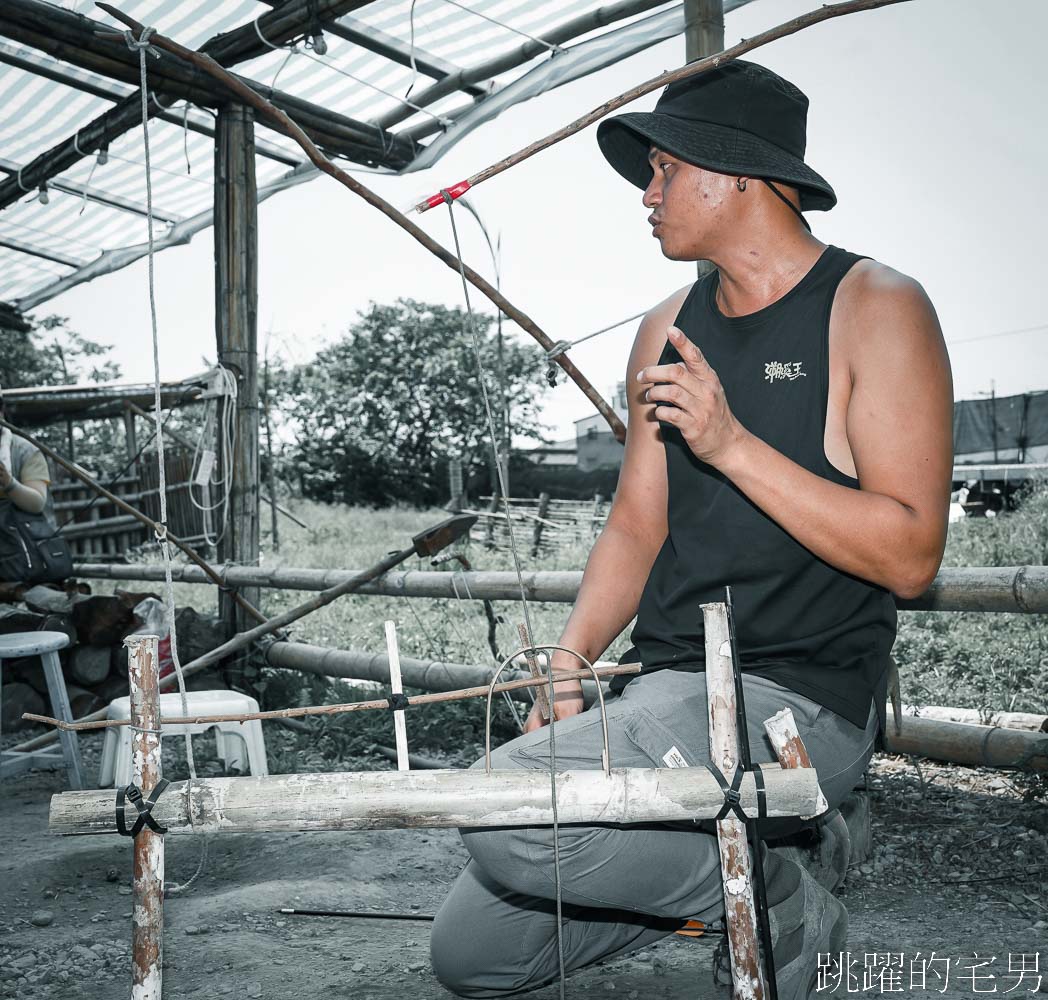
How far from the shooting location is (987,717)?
3.62 metres

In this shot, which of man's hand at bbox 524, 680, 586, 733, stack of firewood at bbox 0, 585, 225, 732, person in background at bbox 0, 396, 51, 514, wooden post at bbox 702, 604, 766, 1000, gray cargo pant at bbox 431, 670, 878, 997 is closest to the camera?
wooden post at bbox 702, 604, 766, 1000

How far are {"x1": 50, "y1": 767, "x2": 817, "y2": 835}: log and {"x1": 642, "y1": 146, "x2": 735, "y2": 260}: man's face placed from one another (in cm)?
101

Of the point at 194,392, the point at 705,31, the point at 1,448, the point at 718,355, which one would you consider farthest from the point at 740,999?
the point at 194,392

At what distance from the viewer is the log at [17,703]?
5332mm

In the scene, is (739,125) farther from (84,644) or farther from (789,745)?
(84,644)

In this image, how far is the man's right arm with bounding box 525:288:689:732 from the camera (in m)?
2.15

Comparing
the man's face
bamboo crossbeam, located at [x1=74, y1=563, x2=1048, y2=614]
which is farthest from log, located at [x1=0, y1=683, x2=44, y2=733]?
the man's face

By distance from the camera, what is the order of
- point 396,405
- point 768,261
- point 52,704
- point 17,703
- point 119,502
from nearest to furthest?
point 768,261, point 52,704, point 119,502, point 17,703, point 396,405

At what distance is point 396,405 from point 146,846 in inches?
803

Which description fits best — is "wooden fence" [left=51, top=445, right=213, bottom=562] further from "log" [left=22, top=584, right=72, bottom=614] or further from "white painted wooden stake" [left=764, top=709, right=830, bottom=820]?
"white painted wooden stake" [left=764, top=709, right=830, bottom=820]

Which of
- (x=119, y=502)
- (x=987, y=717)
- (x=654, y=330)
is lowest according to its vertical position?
(x=987, y=717)

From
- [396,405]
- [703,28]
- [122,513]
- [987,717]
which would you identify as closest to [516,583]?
[987,717]

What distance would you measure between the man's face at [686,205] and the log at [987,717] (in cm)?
224

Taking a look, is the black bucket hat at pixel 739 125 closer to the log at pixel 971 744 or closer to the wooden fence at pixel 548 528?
the log at pixel 971 744
